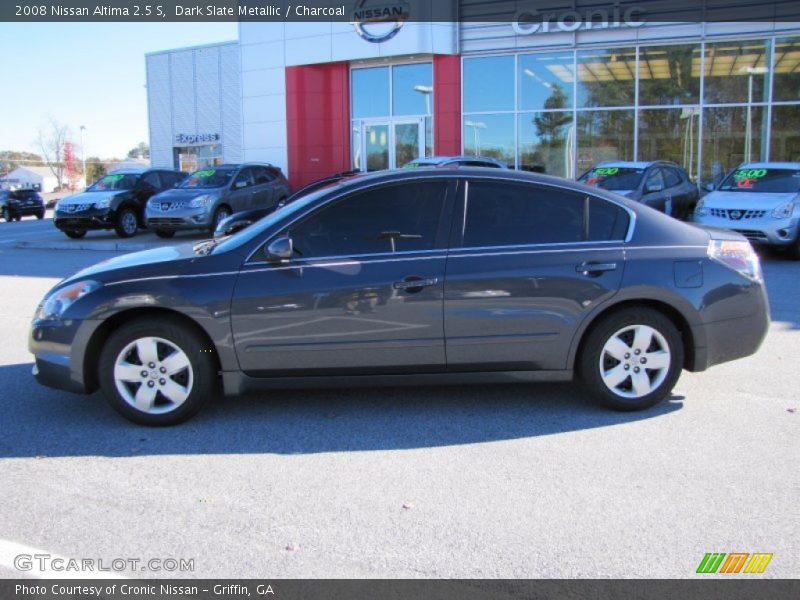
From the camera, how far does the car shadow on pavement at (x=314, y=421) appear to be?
4500mm

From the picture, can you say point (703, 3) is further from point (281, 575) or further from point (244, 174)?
point (281, 575)

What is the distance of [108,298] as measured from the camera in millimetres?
4672

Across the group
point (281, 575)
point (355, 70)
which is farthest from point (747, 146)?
point (281, 575)

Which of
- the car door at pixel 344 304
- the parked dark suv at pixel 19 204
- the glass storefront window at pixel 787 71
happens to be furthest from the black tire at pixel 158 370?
the parked dark suv at pixel 19 204

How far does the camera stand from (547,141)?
2098 cm

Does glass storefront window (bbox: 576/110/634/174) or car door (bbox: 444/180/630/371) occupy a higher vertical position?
glass storefront window (bbox: 576/110/634/174)

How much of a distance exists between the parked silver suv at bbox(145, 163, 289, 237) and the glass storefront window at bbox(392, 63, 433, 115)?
5841 millimetres

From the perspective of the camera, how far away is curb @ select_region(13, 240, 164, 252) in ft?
52.6

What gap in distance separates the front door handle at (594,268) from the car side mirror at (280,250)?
1862 millimetres

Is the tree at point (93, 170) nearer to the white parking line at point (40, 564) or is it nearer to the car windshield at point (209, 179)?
the car windshield at point (209, 179)

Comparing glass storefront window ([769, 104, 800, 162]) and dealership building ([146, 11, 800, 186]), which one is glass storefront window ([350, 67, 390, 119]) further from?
glass storefront window ([769, 104, 800, 162])

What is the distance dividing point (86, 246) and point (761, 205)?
13864 mm

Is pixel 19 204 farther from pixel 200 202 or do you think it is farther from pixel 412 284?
pixel 412 284

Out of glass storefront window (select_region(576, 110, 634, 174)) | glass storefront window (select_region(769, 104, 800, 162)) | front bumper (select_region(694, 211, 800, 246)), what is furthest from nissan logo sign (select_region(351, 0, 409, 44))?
front bumper (select_region(694, 211, 800, 246))
